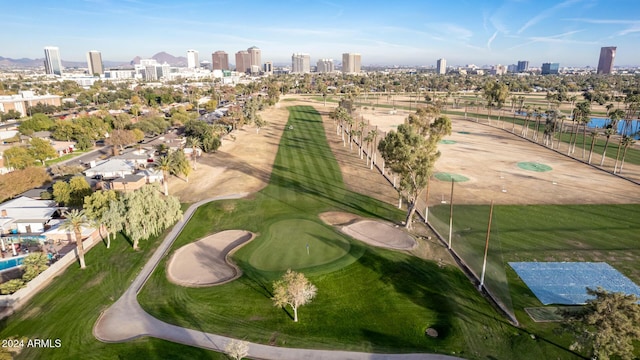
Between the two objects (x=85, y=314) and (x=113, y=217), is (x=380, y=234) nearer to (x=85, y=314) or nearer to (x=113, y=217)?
(x=113, y=217)

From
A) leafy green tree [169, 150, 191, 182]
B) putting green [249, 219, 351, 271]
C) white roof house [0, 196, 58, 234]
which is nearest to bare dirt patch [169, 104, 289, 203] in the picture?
leafy green tree [169, 150, 191, 182]

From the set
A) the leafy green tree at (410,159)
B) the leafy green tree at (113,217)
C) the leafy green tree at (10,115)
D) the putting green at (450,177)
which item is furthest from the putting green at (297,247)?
the leafy green tree at (10,115)

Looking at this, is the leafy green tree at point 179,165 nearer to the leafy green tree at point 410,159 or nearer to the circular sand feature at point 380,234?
the circular sand feature at point 380,234

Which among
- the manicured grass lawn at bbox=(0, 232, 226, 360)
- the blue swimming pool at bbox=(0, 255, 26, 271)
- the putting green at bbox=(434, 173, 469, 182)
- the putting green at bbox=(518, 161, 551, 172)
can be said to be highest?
the putting green at bbox=(518, 161, 551, 172)

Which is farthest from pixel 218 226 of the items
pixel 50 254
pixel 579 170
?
pixel 579 170

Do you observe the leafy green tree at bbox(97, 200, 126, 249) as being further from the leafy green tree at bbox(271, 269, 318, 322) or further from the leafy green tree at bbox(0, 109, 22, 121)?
the leafy green tree at bbox(0, 109, 22, 121)

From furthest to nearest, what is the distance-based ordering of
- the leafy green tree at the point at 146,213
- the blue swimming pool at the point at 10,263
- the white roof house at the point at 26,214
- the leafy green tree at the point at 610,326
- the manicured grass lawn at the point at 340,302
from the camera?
the white roof house at the point at 26,214 → the leafy green tree at the point at 146,213 → the blue swimming pool at the point at 10,263 → the manicured grass lawn at the point at 340,302 → the leafy green tree at the point at 610,326
